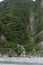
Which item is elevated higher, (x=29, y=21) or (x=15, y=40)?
(x=29, y=21)

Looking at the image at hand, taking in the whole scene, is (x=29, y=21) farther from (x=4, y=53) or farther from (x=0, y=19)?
(x=4, y=53)

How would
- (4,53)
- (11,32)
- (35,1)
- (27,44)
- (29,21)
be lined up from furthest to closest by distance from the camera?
(35,1) → (29,21) → (11,32) → (27,44) → (4,53)

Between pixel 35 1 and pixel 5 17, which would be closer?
pixel 5 17

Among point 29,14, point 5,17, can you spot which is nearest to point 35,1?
point 29,14

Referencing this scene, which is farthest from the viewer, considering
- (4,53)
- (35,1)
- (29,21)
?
(35,1)

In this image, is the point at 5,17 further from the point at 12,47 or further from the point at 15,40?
the point at 12,47

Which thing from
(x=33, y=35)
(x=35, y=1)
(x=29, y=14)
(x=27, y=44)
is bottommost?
(x=27, y=44)
